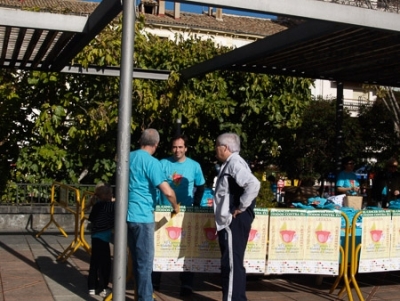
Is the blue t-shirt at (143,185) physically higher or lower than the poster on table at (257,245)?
higher

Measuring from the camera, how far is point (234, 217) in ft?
20.5

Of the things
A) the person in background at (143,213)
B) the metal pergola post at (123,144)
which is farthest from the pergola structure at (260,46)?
the person in background at (143,213)

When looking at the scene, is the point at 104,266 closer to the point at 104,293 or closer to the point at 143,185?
the point at 104,293

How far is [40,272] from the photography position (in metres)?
8.48

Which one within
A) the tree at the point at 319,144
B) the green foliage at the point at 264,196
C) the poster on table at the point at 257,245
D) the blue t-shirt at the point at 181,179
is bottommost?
the poster on table at the point at 257,245

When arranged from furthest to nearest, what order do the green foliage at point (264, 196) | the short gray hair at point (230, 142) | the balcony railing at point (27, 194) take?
1. the green foliage at point (264, 196)
2. the balcony railing at point (27, 194)
3. the short gray hair at point (230, 142)

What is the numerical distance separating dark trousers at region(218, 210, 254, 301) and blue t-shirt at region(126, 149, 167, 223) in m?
0.73

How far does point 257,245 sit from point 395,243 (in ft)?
5.15

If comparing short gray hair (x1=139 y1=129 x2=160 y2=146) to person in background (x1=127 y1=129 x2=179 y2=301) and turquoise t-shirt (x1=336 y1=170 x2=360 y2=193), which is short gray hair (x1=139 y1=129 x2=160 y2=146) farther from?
turquoise t-shirt (x1=336 y1=170 x2=360 y2=193)

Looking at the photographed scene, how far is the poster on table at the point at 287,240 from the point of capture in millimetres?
6918

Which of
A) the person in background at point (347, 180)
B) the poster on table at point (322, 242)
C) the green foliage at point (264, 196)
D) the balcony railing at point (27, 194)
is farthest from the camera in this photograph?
the green foliage at point (264, 196)

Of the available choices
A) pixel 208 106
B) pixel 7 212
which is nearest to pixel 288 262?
pixel 208 106

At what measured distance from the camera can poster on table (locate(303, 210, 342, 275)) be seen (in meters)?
6.98

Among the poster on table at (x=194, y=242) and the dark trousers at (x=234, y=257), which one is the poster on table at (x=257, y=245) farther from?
the dark trousers at (x=234, y=257)
